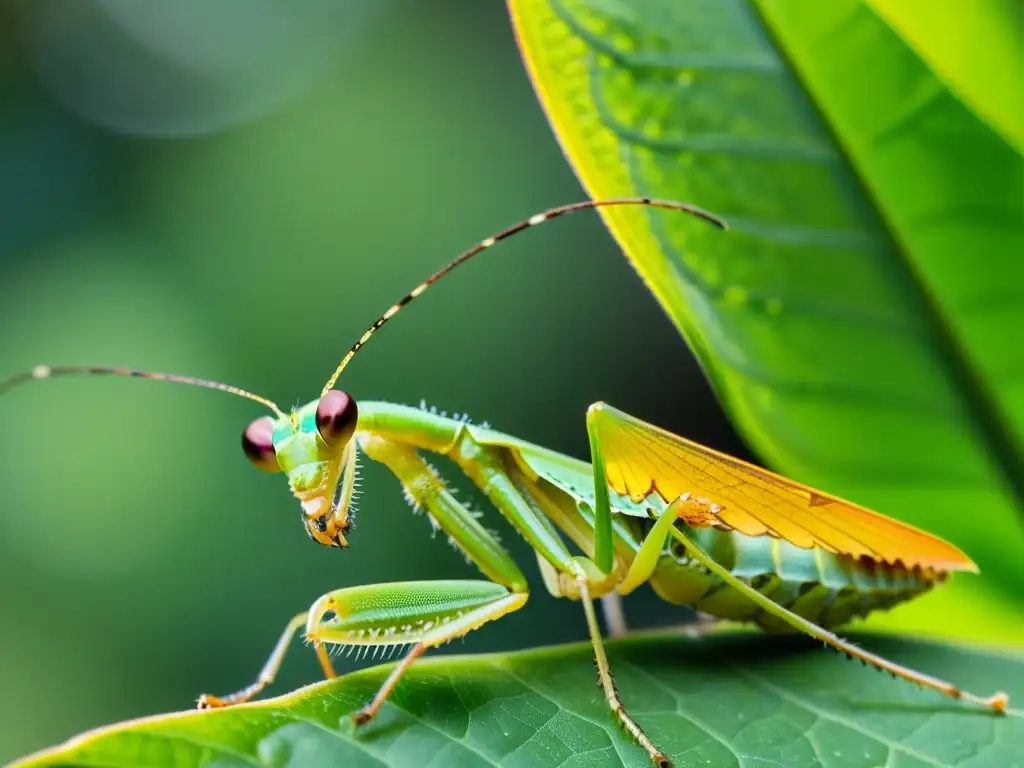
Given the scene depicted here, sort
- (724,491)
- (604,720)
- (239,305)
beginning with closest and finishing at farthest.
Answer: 1. (604,720)
2. (724,491)
3. (239,305)

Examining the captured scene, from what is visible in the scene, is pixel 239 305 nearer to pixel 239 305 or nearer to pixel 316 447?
pixel 239 305

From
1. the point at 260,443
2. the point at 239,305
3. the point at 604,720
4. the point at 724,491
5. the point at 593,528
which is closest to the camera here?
the point at 604,720

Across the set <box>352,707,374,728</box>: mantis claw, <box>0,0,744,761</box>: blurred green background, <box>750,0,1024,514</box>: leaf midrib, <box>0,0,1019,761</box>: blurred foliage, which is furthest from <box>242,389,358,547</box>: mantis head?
<box>0,0,1019,761</box>: blurred foliage

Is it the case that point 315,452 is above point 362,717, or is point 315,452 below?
above

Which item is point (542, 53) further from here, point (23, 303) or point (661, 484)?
point (23, 303)

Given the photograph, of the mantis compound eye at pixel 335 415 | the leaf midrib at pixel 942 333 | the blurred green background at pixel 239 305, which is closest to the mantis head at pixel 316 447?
the mantis compound eye at pixel 335 415

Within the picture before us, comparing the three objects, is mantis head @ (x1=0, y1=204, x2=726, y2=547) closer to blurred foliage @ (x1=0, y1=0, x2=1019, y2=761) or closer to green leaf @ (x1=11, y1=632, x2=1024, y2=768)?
green leaf @ (x1=11, y1=632, x2=1024, y2=768)

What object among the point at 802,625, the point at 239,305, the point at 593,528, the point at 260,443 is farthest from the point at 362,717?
the point at 239,305
